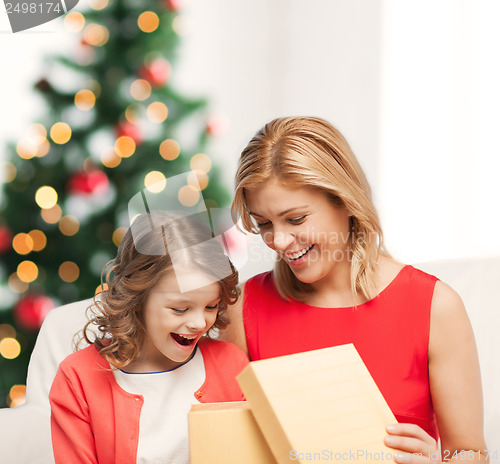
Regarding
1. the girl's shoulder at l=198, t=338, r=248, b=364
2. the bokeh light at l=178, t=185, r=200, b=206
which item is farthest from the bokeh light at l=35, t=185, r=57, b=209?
the girl's shoulder at l=198, t=338, r=248, b=364

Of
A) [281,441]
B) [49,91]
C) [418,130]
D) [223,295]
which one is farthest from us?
[418,130]

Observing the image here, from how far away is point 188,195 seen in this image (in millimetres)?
1149

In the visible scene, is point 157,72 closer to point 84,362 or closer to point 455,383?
point 84,362

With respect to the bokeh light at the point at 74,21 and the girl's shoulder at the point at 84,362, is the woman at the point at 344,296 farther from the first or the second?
the bokeh light at the point at 74,21

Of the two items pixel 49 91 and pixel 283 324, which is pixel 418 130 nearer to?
→ pixel 283 324

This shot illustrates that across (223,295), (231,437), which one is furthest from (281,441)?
(223,295)

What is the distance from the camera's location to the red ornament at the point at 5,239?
6.18 ft

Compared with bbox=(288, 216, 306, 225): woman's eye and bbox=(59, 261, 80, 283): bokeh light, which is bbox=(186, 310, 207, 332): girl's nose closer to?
bbox=(288, 216, 306, 225): woman's eye

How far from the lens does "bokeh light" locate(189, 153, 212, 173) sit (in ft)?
5.98

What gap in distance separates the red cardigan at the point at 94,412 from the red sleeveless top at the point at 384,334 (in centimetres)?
23

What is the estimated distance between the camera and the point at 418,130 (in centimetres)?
206

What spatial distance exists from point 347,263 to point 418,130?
101cm

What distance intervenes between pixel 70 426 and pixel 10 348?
3.86 feet

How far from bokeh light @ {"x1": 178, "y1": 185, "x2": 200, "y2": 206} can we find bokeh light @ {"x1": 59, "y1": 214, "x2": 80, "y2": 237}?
→ 86 cm
